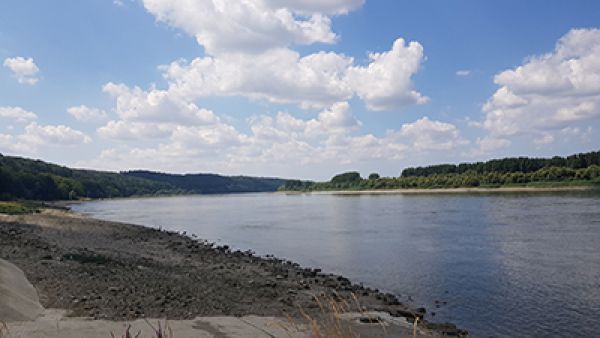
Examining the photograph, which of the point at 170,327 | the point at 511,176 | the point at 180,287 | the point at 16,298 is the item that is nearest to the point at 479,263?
the point at 180,287

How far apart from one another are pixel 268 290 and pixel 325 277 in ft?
17.9

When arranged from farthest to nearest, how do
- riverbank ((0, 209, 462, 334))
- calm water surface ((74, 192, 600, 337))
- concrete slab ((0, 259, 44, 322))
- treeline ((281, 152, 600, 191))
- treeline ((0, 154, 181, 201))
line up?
treeline ((281, 152, 600, 191)), treeline ((0, 154, 181, 201)), calm water surface ((74, 192, 600, 337)), riverbank ((0, 209, 462, 334)), concrete slab ((0, 259, 44, 322))

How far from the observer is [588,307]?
710 inches

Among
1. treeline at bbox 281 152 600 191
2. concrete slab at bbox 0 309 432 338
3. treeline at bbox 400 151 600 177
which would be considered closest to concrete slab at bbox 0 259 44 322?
concrete slab at bbox 0 309 432 338

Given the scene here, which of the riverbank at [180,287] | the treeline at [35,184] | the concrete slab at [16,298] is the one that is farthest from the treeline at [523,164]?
the concrete slab at [16,298]

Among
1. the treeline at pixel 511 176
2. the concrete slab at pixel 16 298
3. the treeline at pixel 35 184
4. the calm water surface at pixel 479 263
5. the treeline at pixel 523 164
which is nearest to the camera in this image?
the concrete slab at pixel 16 298

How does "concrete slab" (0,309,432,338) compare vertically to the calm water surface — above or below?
above

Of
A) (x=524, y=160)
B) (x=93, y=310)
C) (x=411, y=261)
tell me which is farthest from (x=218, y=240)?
(x=524, y=160)

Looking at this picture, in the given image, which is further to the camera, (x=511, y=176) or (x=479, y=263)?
(x=511, y=176)

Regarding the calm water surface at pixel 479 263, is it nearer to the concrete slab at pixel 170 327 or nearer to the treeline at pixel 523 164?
the concrete slab at pixel 170 327

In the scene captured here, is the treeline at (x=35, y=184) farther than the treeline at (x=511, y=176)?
No

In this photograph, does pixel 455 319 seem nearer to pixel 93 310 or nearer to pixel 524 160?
pixel 93 310

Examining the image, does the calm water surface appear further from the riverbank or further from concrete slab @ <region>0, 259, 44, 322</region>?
concrete slab @ <region>0, 259, 44, 322</region>

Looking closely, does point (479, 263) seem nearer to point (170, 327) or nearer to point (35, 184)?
point (170, 327)
